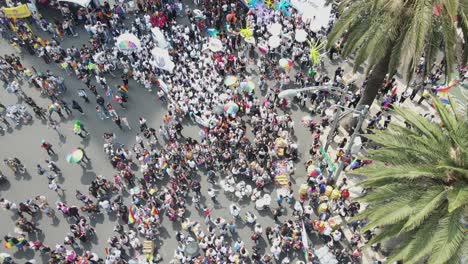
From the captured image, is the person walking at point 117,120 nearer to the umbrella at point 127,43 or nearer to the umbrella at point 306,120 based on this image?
the umbrella at point 127,43

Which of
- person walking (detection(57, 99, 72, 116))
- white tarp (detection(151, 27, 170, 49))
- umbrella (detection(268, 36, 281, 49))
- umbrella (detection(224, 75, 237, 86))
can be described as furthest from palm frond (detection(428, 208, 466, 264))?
person walking (detection(57, 99, 72, 116))

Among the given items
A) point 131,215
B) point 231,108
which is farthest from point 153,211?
point 231,108

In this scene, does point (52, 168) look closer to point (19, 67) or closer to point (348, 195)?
point (19, 67)

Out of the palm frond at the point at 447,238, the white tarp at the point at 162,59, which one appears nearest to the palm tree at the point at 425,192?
the palm frond at the point at 447,238

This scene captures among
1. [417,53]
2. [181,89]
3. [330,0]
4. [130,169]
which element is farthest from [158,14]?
[417,53]

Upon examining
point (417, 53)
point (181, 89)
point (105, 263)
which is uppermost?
point (181, 89)
